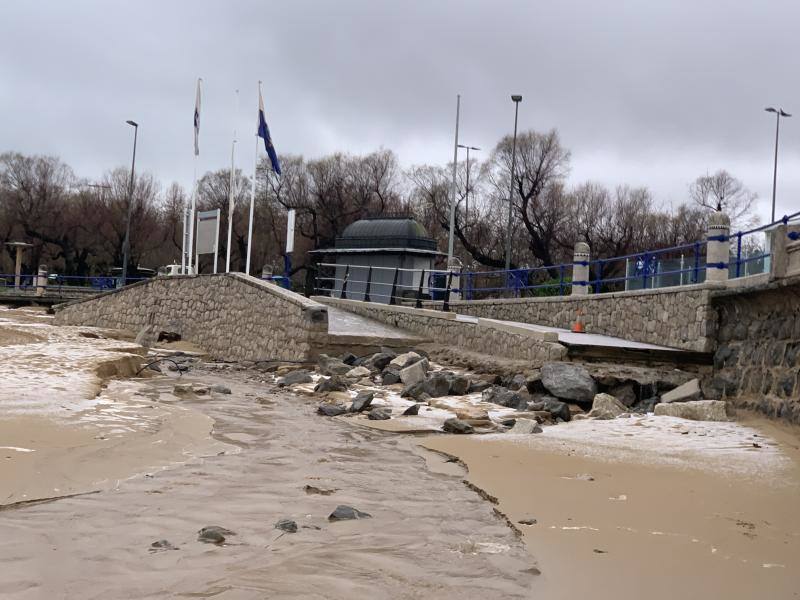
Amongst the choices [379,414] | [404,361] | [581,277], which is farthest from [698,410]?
[581,277]

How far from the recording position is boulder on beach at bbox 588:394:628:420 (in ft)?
33.7

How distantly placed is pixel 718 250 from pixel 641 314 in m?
2.31

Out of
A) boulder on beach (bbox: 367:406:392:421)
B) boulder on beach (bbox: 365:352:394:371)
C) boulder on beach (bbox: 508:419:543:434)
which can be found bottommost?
boulder on beach (bbox: 367:406:392:421)

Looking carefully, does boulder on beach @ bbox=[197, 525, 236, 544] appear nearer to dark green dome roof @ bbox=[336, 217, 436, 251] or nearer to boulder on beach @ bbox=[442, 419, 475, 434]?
boulder on beach @ bbox=[442, 419, 475, 434]

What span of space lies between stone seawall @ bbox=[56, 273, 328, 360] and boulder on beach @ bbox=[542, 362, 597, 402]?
262 inches

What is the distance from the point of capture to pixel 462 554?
4250 millimetres

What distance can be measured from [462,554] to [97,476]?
304 cm

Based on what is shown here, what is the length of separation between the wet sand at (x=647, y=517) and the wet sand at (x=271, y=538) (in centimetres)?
24

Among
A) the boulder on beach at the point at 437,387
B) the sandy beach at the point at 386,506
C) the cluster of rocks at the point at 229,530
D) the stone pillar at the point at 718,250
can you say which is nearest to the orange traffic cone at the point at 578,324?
the stone pillar at the point at 718,250

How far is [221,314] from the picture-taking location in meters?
21.4

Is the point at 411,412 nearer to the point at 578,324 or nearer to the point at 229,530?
the point at 229,530

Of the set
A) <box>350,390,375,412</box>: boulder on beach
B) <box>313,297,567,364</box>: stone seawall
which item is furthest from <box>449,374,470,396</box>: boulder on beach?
<box>350,390,375,412</box>: boulder on beach

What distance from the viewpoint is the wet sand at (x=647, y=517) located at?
3834mm

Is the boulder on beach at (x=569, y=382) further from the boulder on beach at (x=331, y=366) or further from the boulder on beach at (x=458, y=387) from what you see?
the boulder on beach at (x=331, y=366)
